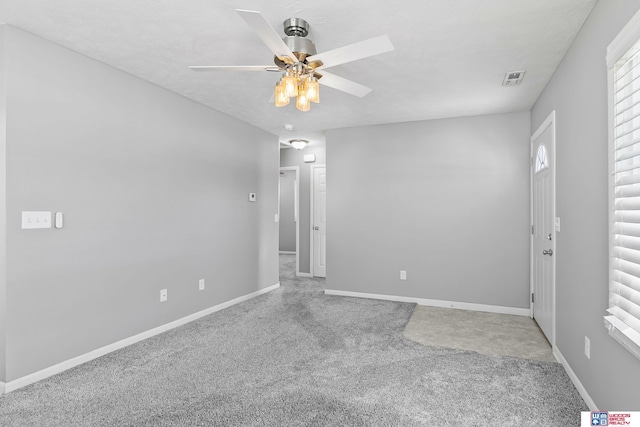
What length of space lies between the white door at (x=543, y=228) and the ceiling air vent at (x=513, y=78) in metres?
0.45

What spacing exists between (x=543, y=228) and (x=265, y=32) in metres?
3.16

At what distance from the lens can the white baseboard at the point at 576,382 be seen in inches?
81.5

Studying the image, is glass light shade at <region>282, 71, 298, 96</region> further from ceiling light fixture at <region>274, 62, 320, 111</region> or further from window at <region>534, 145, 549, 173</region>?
window at <region>534, 145, 549, 173</region>

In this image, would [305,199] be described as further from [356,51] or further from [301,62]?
[356,51]

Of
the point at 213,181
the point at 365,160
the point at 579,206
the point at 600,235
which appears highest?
the point at 365,160

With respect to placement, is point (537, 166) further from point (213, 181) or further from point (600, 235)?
point (213, 181)

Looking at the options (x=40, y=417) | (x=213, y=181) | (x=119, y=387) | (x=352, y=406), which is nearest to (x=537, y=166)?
(x=352, y=406)

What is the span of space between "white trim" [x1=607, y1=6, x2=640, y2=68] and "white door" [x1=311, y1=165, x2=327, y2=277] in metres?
4.90

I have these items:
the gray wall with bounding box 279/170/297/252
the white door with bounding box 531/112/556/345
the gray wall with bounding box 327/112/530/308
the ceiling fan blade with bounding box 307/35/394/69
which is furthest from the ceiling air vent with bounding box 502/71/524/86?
the gray wall with bounding box 279/170/297/252

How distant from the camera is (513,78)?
3.16 m

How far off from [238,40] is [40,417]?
2701mm

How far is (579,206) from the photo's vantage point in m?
2.31

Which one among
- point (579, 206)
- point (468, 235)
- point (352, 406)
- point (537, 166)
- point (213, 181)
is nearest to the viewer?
point (352, 406)

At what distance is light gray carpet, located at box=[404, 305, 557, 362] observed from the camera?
3.06 meters
